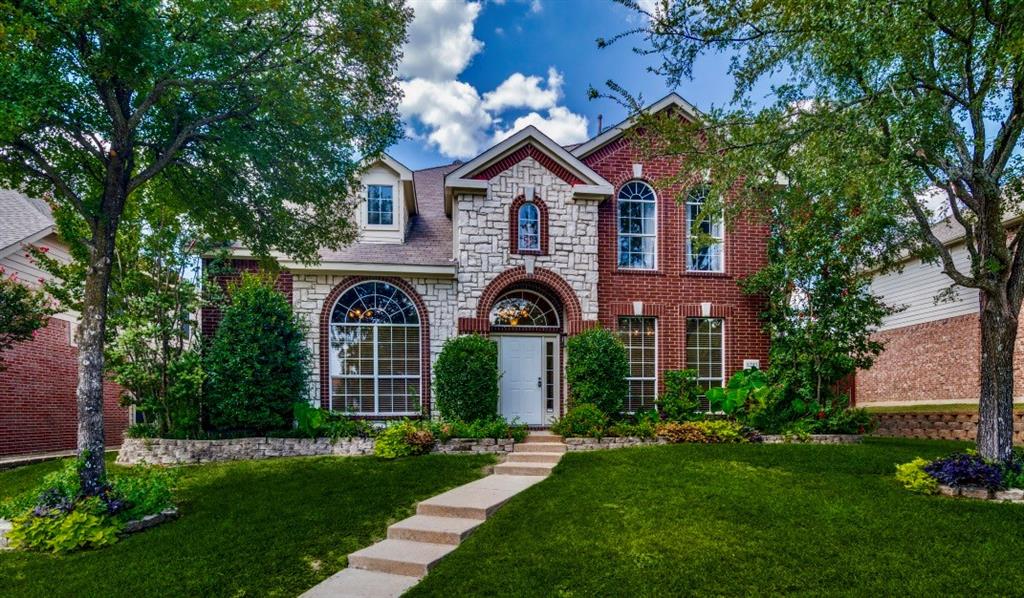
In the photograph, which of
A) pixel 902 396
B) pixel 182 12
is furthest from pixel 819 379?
pixel 182 12

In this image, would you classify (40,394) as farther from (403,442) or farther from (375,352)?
(403,442)

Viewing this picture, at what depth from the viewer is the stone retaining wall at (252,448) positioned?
32.3 feet

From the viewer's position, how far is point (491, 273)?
38.4ft

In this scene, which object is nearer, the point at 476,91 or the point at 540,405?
the point at 540,405

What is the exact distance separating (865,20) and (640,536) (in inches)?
233

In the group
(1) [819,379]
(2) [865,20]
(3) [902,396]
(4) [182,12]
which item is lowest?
(3) [902,396]

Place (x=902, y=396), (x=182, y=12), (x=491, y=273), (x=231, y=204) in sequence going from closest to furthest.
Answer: (x=182, y=12), (x=231, y=204), (x=491, y=273), (x=902, y=396)

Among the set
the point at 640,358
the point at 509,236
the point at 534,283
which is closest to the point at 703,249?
the point at 640,358

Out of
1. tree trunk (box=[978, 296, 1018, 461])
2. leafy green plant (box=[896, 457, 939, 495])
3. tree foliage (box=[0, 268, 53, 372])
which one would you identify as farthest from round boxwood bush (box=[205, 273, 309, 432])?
tree trunk (box=[978, 296, 1018, 461])

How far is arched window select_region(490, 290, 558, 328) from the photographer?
1223cm

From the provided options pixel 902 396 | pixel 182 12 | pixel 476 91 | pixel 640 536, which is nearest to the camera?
pixel 640 536

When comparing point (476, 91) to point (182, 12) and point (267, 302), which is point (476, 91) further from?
point (182, 12)

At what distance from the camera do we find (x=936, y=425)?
41.0 ft

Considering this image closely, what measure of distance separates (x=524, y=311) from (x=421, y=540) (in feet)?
22.2
